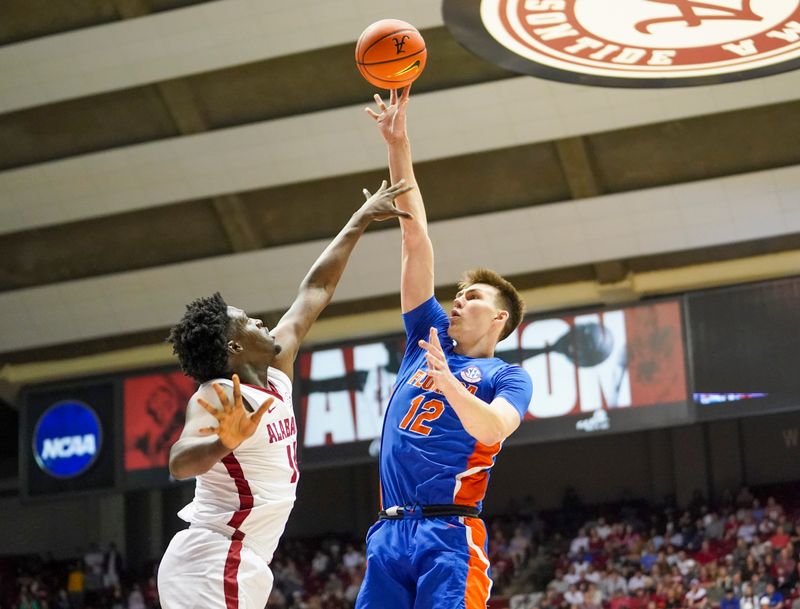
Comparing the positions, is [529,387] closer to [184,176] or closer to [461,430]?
[461,430]

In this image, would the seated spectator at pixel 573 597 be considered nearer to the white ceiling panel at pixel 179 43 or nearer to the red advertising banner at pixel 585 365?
the red advertising banner at pixel 585 365

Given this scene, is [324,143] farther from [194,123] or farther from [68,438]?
[68,438]

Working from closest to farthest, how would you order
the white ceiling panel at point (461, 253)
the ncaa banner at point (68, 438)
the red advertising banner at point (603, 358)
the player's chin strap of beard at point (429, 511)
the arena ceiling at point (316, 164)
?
the player's chin strap of beard at point (429, 511), the red advertising banner at point (603, 358), the arena ceiling at point (316, 164), the white ceiling panel at point (461, 253), the ncaa banner at point (68, 438)

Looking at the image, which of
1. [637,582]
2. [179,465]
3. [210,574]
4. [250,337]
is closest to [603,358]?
[637,582]

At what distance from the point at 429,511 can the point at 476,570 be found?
36cm

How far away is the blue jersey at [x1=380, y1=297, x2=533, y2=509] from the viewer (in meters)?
6.05

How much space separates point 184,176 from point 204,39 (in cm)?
320

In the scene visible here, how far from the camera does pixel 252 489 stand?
5555 millimetres

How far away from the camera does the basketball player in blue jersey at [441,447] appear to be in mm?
5816

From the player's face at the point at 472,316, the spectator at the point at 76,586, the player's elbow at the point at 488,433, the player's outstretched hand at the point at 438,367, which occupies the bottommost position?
the spectator at the point at 76,586

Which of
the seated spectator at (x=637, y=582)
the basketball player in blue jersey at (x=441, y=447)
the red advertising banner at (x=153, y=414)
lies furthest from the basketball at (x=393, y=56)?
the red advertising banner at (x=153, y=414)

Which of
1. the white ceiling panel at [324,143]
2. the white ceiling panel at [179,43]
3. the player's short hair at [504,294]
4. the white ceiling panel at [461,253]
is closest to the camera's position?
the player's short hair at [504,294]

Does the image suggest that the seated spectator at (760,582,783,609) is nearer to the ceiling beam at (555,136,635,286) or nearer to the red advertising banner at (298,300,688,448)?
the red advertising banner at (298,300,688,448)

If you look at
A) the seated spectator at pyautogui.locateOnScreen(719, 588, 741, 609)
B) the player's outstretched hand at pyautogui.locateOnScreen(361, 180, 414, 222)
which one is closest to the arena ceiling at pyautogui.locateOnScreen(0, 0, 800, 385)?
the seated spectator at pyautogui.locateOnScreen(719, 588, 741, 609)
